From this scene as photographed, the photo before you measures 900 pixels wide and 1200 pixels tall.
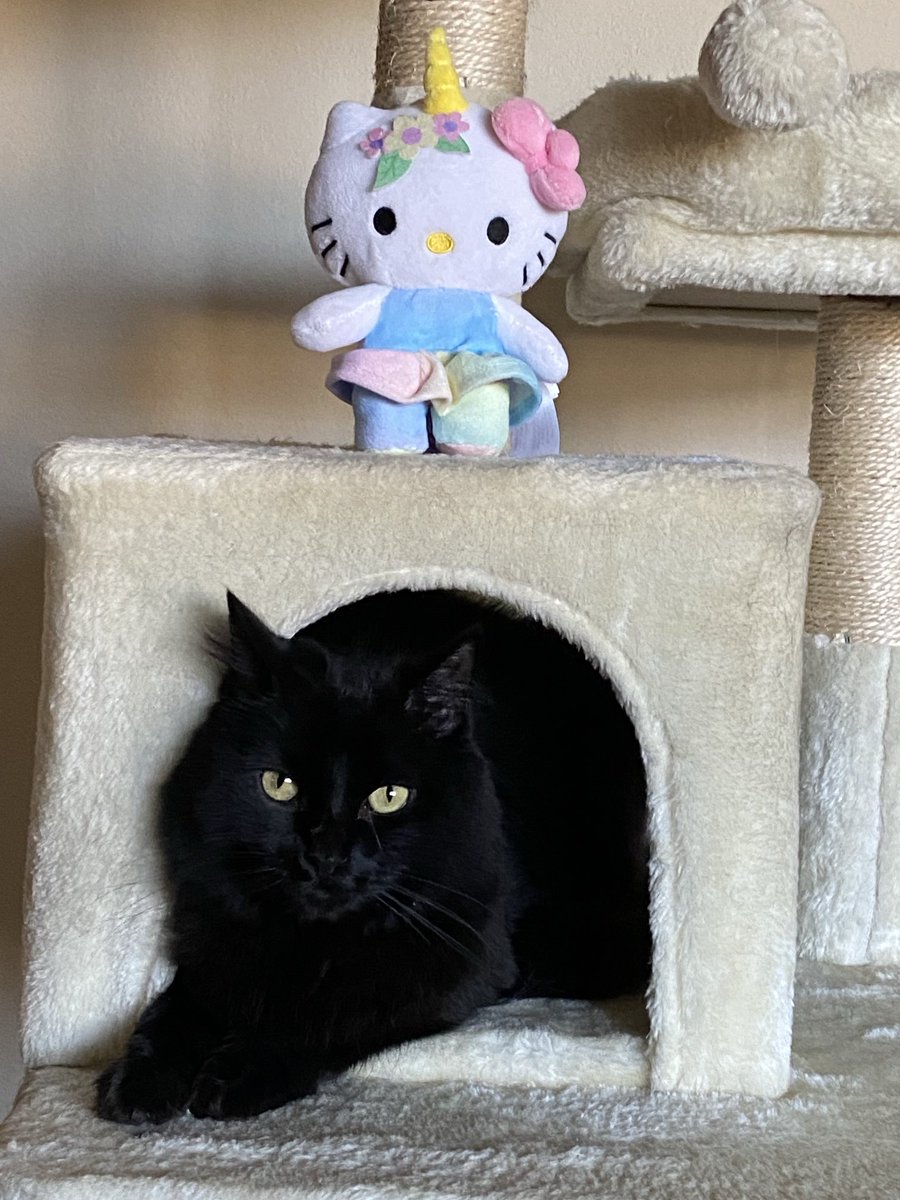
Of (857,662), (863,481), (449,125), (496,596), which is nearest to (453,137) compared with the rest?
(449,125)

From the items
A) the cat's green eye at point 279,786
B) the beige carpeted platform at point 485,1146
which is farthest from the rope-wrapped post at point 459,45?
the beige carpeted platform at point 485,1146

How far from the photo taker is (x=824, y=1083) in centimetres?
103

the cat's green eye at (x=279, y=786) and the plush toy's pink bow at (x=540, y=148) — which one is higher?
the plush toy's pink bow at (x=540, y=148)

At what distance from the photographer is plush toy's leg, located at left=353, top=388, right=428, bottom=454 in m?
1.09

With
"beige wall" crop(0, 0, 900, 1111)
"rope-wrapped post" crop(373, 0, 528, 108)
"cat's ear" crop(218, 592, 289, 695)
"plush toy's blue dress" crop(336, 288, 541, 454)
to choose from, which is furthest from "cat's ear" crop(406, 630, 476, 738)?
"beige wall" crop(0, 0, 900, 1111)

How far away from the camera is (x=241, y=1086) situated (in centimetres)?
92

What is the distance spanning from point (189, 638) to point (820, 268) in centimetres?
67

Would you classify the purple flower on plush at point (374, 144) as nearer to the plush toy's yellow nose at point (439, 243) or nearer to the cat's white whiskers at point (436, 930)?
the plush toy's yellow nose at point (439, 243)

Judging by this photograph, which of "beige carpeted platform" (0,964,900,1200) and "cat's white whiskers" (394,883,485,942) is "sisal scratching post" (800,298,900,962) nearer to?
"beige carpeted platform" (0,964,900,1200)

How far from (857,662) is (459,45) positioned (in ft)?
2.41

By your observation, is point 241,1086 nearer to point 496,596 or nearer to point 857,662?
point 496,596

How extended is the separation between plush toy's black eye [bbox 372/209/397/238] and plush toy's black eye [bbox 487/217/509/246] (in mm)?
83

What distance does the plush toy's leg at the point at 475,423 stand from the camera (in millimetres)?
1077

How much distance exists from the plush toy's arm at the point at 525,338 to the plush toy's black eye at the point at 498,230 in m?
0.05
